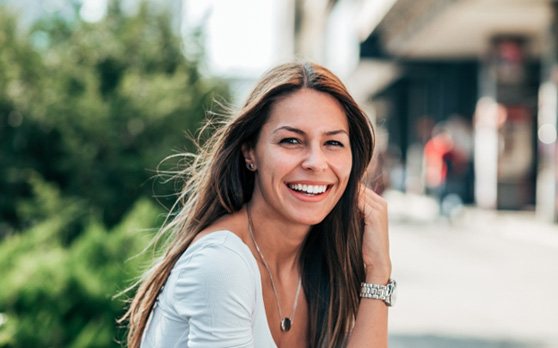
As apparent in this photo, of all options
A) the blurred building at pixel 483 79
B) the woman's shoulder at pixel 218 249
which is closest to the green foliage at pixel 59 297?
the woman's shoulder at pixel 218 249

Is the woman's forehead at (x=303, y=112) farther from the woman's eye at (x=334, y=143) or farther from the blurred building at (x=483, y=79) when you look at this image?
the blurred building at (x=483, y=79)

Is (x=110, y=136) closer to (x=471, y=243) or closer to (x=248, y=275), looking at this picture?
(x=248, y=275)

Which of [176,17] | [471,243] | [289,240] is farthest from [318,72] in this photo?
[471,243]

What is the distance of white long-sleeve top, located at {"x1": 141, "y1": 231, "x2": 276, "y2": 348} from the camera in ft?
6.61

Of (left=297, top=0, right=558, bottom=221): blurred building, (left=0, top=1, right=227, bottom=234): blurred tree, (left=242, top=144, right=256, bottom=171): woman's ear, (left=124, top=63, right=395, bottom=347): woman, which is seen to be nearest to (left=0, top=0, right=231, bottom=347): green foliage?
(left=0, top=1, right=227, bottom=234): blurred tree

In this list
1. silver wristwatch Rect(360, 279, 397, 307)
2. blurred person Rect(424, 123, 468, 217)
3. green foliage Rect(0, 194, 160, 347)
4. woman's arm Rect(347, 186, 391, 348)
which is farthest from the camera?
blurred person Rect(424, 123, 468, 217)

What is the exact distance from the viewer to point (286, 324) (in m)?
2.43

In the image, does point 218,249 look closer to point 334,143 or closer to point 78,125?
point 334,143

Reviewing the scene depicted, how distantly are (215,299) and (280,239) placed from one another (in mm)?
469

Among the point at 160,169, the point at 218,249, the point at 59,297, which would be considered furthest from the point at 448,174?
the point at 218,249

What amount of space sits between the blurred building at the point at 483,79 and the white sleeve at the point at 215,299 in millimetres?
15128

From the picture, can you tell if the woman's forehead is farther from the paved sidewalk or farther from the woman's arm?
the paved sidewalk

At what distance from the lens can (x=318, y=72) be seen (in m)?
2.30

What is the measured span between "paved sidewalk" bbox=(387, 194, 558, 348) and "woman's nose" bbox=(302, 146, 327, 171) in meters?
3.73
